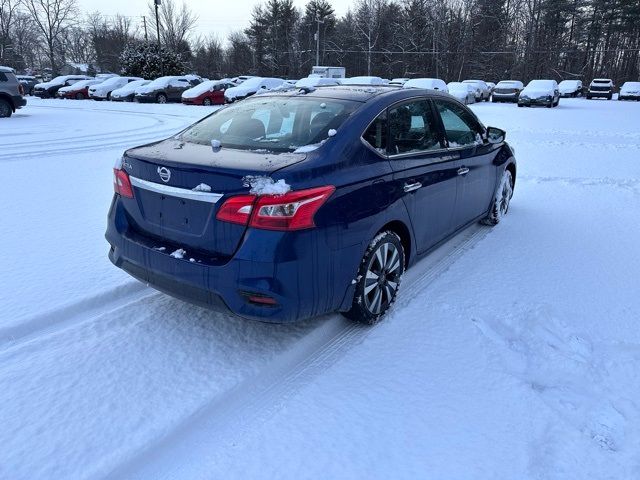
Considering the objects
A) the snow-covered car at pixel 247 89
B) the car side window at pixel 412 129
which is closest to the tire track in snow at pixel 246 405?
the car side window at pixel 412 129

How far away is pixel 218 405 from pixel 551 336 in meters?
2.15

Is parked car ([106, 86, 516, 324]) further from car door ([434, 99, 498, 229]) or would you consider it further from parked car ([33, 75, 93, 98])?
parked car ([33, 75, 93, 98])

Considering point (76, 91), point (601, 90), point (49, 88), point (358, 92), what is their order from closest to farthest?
1. point (358, 92)
2. point (76, 91)
3. point (49, 88)
4. point (601, 90)

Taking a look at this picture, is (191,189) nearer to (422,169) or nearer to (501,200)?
(422,169)

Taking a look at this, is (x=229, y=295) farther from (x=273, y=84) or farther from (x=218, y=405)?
(x=273, y=84)

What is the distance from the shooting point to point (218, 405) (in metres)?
2.59

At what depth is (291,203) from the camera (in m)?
2.61

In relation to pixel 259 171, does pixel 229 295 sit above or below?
below

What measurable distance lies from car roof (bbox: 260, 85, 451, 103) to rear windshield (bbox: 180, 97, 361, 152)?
0.09 meters

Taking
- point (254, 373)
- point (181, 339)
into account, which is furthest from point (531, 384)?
point (181, 339)

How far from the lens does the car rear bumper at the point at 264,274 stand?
8.59 feet

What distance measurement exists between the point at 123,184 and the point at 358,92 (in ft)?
5.95

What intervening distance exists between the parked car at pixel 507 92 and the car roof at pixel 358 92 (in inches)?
1096

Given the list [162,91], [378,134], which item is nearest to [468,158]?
[378,134]
